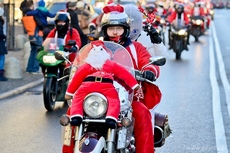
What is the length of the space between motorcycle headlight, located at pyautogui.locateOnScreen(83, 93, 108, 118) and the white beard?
0.37 metres

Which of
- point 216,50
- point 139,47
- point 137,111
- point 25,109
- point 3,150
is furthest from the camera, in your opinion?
point 216,50

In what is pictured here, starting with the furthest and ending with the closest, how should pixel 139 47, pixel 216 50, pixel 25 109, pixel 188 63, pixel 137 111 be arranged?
pixel 216 50
pixel 188 63
pixel 25 109
pixel 139 47
pixel 137 111

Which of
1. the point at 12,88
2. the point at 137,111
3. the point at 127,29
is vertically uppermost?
the point at 127,29

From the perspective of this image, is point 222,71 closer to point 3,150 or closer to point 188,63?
point 188,63

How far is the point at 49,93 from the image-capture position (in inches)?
505

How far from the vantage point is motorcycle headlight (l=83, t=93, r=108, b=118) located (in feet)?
20.9

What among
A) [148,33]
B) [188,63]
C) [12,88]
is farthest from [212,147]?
Answer: [188,63]

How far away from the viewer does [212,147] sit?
32.5 feet

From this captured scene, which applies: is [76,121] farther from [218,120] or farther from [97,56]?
[218,120]

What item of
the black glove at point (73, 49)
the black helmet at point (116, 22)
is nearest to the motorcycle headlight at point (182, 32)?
the black glove at point (73, 49)

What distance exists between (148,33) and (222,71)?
43.3 feet

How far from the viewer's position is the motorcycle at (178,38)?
25.8m

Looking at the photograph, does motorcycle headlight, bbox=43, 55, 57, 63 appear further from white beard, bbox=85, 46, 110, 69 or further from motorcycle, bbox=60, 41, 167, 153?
white beard, bbox=85, 46, 110, 69

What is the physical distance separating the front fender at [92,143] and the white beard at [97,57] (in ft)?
2.08
